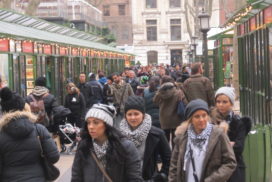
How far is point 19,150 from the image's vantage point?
18.6 ft

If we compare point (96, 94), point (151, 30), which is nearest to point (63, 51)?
point (96, 94)

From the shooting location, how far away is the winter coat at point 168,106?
1063cm

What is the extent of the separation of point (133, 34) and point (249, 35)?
257 ft

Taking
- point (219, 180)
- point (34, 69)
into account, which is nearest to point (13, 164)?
point (219, 180)

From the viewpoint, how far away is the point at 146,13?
91.8 m

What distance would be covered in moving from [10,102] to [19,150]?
1.58 ft

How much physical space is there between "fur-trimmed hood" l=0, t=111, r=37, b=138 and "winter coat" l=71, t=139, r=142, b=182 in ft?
2.68

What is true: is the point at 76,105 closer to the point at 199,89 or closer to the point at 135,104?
the point at 199,89

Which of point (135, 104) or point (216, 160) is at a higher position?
point (135, 104)

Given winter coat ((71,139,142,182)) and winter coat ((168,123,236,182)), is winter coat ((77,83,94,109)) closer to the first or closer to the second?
winter coat ((168,123,236,182))

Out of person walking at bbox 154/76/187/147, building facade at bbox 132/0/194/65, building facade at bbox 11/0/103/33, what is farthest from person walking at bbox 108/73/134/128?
building facade at bbox 132/0/194/65

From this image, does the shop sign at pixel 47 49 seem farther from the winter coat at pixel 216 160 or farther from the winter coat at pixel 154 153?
the winter coat at pixel 216 160

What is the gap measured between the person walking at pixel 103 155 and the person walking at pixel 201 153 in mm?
505

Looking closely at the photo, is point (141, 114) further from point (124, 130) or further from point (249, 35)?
point (249, 35)
